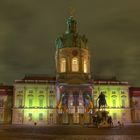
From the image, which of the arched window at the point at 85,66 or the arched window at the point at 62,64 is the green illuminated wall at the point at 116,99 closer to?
the arched window at the point at 85,66

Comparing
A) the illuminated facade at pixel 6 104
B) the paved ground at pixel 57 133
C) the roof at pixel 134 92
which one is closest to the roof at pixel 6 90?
the illuminated facade at pixel 6 104

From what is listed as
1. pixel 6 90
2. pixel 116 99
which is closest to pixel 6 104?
pixel 6 90

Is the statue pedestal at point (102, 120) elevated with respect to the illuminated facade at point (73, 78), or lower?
lower

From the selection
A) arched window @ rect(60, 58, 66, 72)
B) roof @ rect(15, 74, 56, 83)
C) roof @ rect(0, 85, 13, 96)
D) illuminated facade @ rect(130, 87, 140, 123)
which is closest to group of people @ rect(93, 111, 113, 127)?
roof @ rect(15, 74, 56, 83)

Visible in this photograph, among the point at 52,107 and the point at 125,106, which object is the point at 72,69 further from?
the point at 125,106

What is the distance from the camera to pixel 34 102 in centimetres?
8556

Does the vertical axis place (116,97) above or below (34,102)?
above

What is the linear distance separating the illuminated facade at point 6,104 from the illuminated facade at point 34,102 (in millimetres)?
2798

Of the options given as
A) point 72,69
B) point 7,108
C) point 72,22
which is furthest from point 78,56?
point 7,108

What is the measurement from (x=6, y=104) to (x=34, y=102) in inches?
323

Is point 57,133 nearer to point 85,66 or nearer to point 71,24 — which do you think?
point 85,66

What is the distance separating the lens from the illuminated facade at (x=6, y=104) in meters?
86.6

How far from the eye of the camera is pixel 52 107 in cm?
8556

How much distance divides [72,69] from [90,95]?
30.7ft
